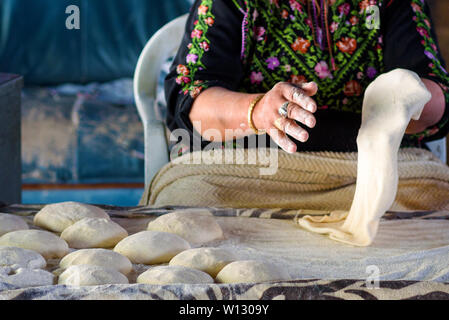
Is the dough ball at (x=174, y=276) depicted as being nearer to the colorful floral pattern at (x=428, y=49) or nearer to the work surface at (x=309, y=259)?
the work surface at (x=309, y=259)

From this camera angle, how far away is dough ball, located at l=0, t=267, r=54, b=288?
23.6 inches

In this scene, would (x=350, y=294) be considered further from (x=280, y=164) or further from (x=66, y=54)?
(x=66, y=54)

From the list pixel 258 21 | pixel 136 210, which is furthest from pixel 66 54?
pixel 136 210

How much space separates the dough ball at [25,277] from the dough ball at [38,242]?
4.2 inches

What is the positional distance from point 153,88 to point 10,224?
731 mm

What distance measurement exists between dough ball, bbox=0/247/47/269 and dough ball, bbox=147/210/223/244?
0.70 ft

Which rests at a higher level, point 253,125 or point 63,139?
point 253,125

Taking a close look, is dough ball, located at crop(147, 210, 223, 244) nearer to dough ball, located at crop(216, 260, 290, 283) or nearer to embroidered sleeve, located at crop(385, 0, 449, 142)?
dough ball, located at crop(216, 260, 290, 283)

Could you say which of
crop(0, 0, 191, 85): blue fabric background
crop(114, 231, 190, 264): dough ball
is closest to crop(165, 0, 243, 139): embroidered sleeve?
crop(114, 231, 190, 264): dough ball

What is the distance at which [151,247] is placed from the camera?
749 millimetres

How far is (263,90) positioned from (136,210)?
43 cm

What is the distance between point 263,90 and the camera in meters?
1.24

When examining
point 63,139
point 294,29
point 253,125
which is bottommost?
point 63,139

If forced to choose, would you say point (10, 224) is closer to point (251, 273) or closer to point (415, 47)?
point (251, 273)
